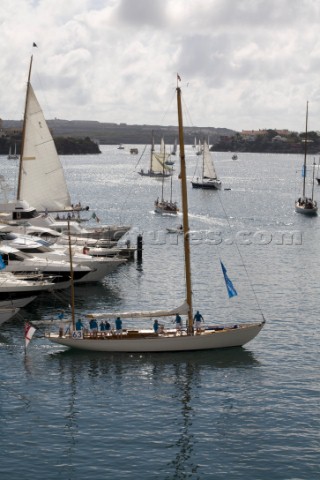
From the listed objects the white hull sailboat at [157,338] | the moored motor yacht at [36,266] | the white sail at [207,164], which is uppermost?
the white sail at [207,164]

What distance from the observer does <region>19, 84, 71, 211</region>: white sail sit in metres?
84.6

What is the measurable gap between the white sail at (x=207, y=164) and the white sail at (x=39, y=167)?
105 m

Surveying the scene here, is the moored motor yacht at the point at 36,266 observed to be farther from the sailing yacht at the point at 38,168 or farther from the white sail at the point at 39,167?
the white sail at the point at 39,167

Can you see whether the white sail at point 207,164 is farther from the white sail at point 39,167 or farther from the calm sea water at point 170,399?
the calm sea water at point 170,399

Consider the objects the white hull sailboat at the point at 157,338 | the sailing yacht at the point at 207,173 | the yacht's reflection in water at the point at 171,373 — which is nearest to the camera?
the yacht's reflection in water at the point at 171,373

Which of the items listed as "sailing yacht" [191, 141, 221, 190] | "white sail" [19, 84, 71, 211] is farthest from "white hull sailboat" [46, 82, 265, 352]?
"sailing yacht" [191, 141, 221, 190]

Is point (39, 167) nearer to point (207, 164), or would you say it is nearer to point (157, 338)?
point (157, 338)

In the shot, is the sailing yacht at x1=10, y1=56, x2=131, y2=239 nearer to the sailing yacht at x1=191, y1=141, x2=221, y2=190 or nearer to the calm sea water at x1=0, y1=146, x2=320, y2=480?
the calm sea water at x1=0, y1=146, x2=320, y2=480

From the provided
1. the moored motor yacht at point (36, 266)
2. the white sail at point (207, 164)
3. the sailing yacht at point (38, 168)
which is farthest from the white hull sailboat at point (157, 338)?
the white sail at point (207, 164)

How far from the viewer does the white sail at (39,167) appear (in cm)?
8456

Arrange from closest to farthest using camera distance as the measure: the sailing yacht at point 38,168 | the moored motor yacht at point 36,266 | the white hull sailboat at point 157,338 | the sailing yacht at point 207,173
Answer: the white hull sailboat at point 157,338, the moored motor yacht at point 36,266, the sailing yacht at point 38,168, the sailing yacht at point 207,173

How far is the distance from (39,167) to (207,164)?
111m

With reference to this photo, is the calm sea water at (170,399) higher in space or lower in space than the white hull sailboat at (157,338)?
lower

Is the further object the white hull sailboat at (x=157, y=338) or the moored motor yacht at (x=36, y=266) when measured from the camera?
the moored motor yacht at (x=36, y=266)
